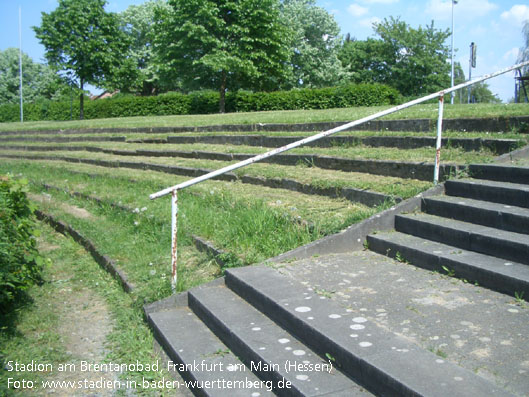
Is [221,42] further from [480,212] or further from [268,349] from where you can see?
[268,349]

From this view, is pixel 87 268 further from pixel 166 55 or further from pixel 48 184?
pixel 166 55

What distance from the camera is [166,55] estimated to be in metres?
28.3

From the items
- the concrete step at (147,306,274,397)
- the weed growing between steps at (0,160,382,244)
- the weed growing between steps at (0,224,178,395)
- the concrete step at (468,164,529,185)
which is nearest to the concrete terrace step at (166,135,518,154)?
the concrete step at (468,164,529,185)

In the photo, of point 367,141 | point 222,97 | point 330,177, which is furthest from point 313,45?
point 330,177

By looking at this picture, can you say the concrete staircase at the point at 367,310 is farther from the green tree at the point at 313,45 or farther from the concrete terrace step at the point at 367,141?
the green tree at the point at 313,45

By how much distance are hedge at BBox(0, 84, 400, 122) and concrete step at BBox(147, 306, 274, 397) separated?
1853 centimetres

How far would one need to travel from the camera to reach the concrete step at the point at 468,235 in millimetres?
3953

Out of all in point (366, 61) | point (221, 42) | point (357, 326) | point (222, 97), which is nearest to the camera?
point (357, 326)

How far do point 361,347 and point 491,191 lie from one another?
2731 millimetres

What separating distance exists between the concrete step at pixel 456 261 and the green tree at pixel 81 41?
91.3 feet

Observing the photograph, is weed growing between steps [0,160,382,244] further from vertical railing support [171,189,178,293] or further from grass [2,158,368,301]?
vertical railing support [171,189,178,293]

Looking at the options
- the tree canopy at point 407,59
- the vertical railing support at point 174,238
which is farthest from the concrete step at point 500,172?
the tree canopy at point 407,59

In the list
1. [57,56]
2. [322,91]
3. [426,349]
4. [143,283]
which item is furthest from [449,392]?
[57,56]

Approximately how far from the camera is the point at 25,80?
6225 centimetres
